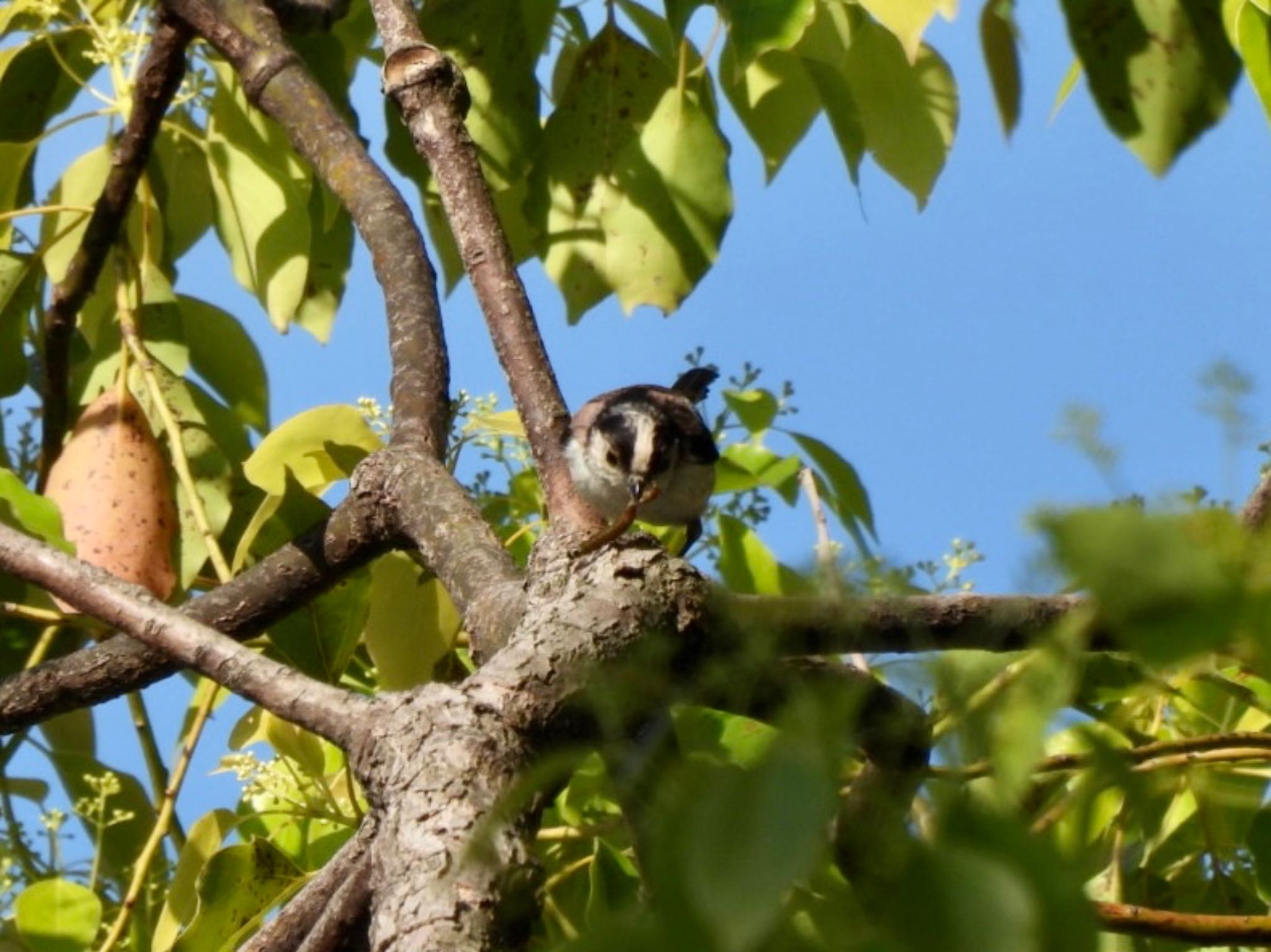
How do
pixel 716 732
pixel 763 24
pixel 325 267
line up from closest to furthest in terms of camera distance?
pixel 716 732 → pixel 763 24 → pixel 325 267

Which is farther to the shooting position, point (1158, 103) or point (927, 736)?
point (1158, 103)

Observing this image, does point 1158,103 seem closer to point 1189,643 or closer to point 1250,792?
point 1250,792

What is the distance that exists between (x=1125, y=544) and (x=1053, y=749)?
0.30 metres

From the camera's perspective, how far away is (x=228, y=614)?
1.24 metres

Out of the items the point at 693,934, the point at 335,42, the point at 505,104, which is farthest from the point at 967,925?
the point at 335,42

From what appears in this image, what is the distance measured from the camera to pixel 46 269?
→ 1.91m

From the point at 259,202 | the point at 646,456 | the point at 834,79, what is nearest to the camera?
the point at 834,79

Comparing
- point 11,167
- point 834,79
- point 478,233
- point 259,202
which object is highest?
point 11,167

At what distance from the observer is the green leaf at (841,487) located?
5.16 ft

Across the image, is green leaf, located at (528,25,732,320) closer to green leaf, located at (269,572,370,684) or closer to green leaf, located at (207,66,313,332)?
green leaf, located at (207,66,313,332)

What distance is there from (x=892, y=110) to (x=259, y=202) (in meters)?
0.67

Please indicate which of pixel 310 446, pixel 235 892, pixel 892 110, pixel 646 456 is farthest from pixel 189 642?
pixel 646 456

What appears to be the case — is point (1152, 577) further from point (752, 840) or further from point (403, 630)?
point (403, 630)

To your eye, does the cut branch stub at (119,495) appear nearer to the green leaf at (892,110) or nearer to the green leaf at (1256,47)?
the green leaf at (892,110)
